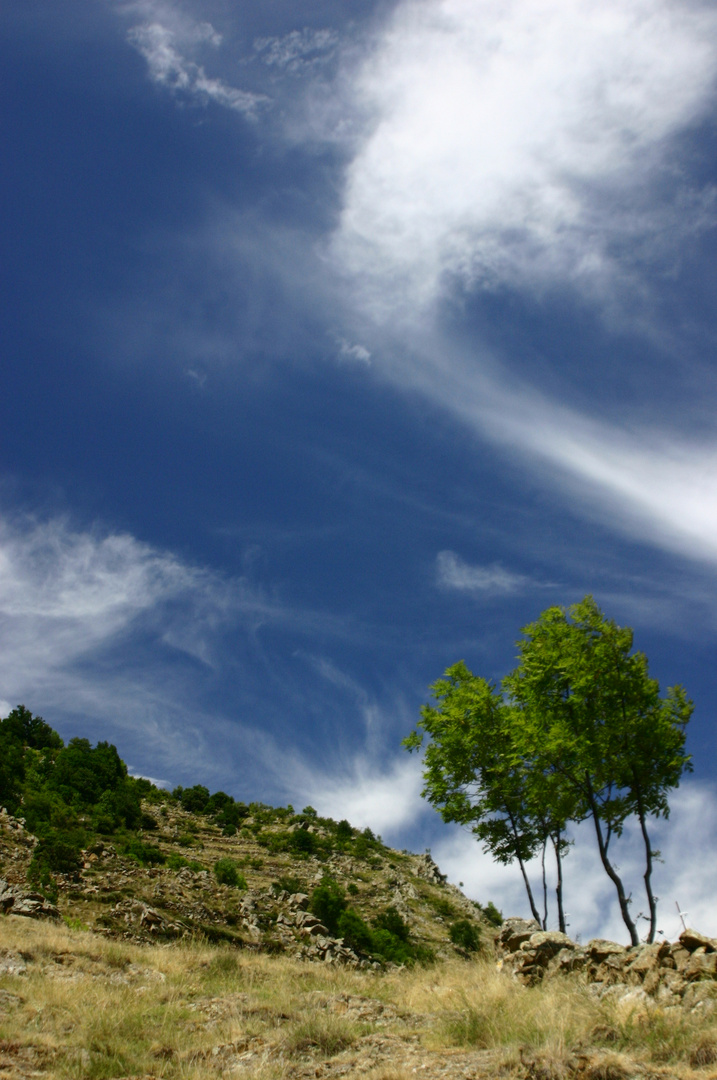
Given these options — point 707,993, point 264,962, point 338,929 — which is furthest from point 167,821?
point 707,993

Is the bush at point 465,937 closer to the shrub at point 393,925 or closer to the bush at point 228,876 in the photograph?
the shrub at point 393,925

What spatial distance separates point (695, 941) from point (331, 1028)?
4721 millimetres

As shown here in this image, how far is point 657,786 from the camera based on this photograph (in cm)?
1427

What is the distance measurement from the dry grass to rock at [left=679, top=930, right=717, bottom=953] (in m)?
1.39

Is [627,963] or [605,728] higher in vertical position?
[605,728]

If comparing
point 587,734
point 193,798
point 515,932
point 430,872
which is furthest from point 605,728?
point 193,798

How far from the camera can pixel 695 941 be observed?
26.1 ft

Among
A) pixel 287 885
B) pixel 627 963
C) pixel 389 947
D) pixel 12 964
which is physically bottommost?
pixel 389 947

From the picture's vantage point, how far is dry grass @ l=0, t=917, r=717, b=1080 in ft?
18.9

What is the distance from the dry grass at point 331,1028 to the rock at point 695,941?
1.39 metres

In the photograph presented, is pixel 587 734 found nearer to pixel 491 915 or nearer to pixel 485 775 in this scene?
pixel 485 775

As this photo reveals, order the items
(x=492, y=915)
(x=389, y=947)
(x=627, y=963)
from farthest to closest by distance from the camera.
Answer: (x=492, y=915) < (x=389, y=947) < (x=627, y=963)

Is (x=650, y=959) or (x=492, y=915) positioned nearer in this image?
(x=650, y=959)

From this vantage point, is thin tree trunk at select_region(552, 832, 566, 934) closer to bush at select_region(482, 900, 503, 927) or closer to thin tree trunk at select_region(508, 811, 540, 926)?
thin tree trunk at select_region(508, 811, 540, 926)
